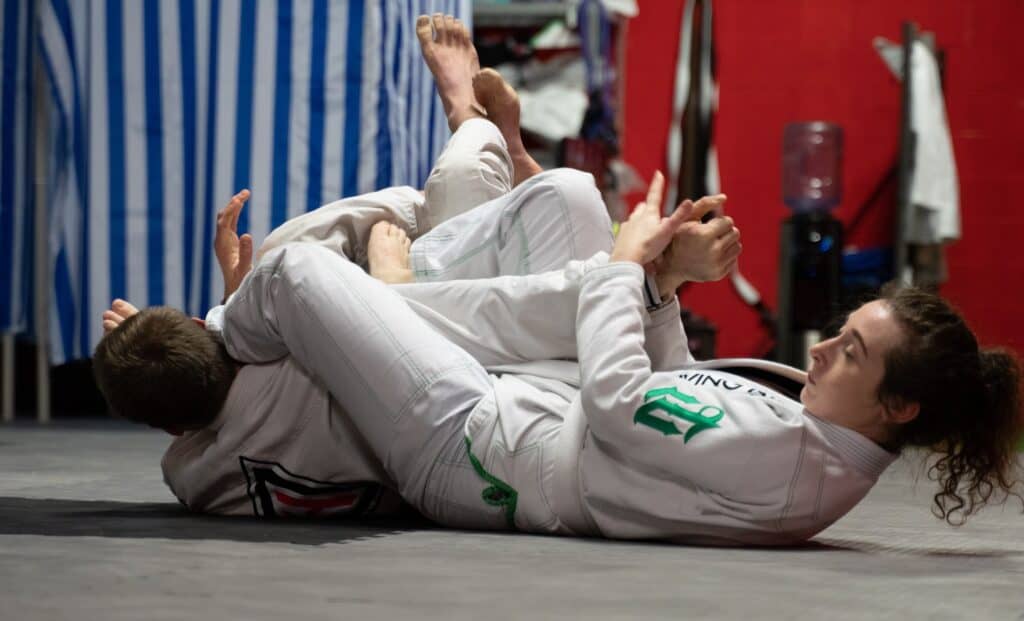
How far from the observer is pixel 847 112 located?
6344 millimetres

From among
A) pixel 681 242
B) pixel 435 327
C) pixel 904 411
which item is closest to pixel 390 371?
pixel 435 327

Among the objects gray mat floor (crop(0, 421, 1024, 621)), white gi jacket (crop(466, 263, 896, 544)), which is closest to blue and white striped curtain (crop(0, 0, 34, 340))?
gray mat floor (crop(0, 421, 1024, 621))

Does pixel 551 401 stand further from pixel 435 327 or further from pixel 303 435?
pixel 303 435

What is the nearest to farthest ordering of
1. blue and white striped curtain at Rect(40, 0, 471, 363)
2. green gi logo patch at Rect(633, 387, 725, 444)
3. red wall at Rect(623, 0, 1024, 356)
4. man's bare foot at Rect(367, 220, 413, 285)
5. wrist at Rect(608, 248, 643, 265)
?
green gi logo patch at Rect(633, 387, 725, 444), wrist at Rect(608, 248, 643, 265), man's bare foot at Rect(367, 220, 413, 285), blue and white striped curtain at Rect(40, 0, 471, 363), red wall at Rect(623, 0, 1024, 356)

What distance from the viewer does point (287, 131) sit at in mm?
4324

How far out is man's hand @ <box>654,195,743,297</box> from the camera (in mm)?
2051

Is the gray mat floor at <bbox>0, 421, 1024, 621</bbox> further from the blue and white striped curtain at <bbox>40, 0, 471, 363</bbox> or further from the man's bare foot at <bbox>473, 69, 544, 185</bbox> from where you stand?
the blue and white striped curtain at <bbox>40, 0, 471, 363</bbox>

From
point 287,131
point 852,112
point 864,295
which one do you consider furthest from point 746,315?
point 864,295

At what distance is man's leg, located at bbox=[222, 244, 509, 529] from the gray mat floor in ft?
0.22

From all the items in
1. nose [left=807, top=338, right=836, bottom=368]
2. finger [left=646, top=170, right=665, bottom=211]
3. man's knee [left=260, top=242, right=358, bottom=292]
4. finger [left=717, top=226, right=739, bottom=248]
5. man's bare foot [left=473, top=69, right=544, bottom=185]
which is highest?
man's bare foot [left=473, top=69, right=544, bottom=185]

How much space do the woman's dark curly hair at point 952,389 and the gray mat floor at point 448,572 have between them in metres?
0.14

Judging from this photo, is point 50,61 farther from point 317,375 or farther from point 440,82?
point 317,375

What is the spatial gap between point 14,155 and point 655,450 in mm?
3304

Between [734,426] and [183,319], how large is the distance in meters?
0.80
